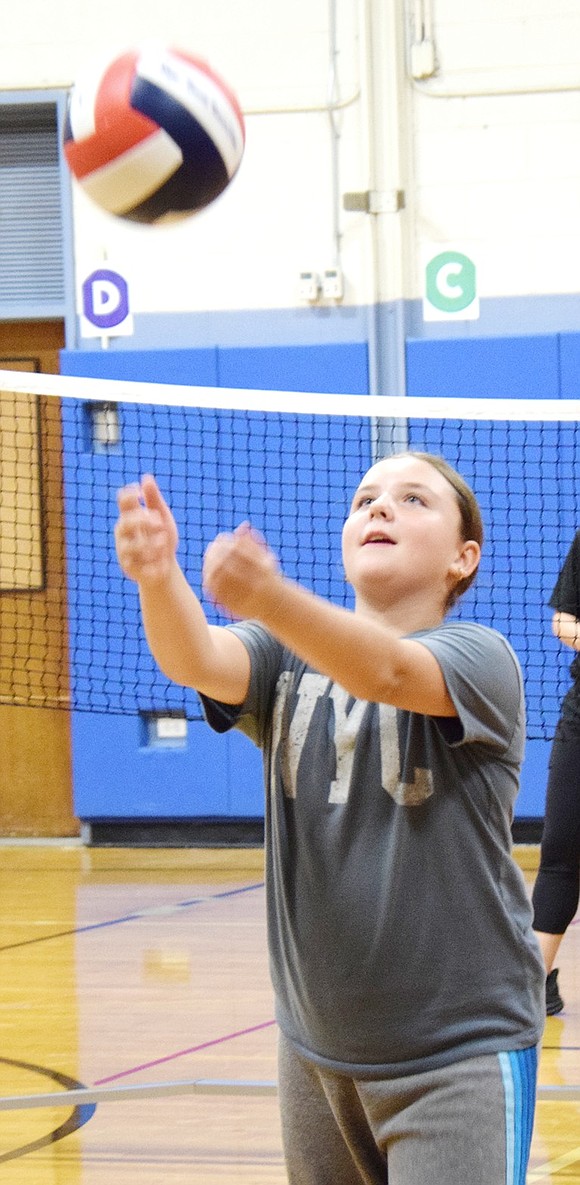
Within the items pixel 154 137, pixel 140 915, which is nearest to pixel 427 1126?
pixel 154 137

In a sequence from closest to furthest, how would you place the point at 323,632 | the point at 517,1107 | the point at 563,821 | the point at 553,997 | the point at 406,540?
1. the point at 323,632
2. the point at 517,1107
3. the point at 406,540
4. the point at 563,821
5. the point at 553,997

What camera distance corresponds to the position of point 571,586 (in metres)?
4.87

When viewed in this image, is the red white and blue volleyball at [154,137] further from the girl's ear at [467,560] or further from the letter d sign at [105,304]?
the letter d sign at [105,304]

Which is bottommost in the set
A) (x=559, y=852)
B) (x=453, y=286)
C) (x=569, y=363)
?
(x=559, y=852)

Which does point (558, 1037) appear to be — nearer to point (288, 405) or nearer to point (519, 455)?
point (288, 405)

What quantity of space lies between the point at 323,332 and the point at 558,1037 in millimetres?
5157

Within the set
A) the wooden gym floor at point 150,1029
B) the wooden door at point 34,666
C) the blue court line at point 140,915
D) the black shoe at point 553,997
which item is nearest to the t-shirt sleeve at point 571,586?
the black shoe at point 553,997

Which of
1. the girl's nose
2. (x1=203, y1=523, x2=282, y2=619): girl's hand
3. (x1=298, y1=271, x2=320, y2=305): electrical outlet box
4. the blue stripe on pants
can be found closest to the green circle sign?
(x1=298, y1=271, x2=320, y2=305): electrical outlet box

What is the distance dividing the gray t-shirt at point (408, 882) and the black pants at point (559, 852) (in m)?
2.72

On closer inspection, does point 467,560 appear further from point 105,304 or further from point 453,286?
point 105,304

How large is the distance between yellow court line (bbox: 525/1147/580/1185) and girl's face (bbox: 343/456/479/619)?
77.4 inches

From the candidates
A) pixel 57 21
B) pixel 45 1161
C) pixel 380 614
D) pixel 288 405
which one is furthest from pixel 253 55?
pixel 380 614

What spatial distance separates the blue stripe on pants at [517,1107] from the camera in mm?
1948

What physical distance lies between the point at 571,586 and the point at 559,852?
2.63ft
